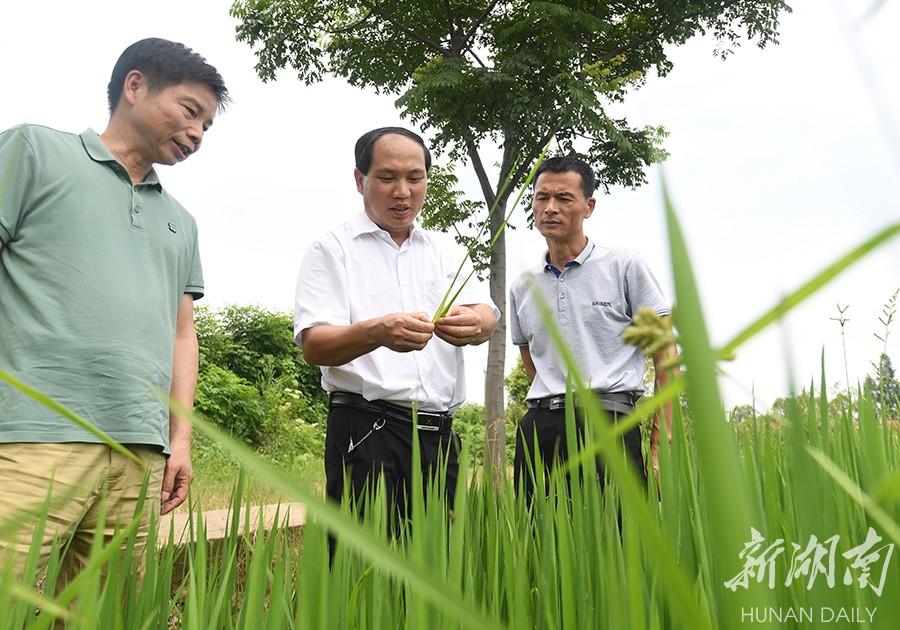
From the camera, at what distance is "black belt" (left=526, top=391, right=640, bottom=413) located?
272cm

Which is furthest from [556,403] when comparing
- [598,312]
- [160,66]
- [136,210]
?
[160,66]

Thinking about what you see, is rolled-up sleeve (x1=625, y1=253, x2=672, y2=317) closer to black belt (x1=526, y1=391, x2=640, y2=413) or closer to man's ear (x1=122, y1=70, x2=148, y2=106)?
black belt (x1=526, y1=391, x2=640, y2=413)

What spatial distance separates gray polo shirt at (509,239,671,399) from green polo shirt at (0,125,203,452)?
1.37 m

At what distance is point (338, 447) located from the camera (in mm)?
2414

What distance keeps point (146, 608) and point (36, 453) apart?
43.2 inches

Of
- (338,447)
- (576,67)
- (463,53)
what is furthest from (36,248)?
(463,53)

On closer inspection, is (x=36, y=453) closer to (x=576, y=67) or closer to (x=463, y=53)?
(x=576, y=67)

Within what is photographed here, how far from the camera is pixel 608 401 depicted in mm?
2730

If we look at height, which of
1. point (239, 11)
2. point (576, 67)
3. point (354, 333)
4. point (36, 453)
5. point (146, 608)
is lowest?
point (146, 608)

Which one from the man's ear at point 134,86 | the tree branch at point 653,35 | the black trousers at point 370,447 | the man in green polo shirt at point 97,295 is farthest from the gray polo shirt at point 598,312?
the tree branch at point 653,35

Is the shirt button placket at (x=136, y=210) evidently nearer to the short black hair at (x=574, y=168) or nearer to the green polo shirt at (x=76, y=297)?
the green polo shirt at (x=76, y=297)

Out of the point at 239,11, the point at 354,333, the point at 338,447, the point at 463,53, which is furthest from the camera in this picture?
the point at 239,11

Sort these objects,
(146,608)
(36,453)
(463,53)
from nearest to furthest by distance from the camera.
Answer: (146,608), (36,453), (463,53)

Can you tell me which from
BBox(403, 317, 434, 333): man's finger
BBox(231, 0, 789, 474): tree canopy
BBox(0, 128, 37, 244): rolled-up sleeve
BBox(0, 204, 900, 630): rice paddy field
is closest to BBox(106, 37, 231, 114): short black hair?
BBox(0, 128, 37, 244): rolled-up sleeve
